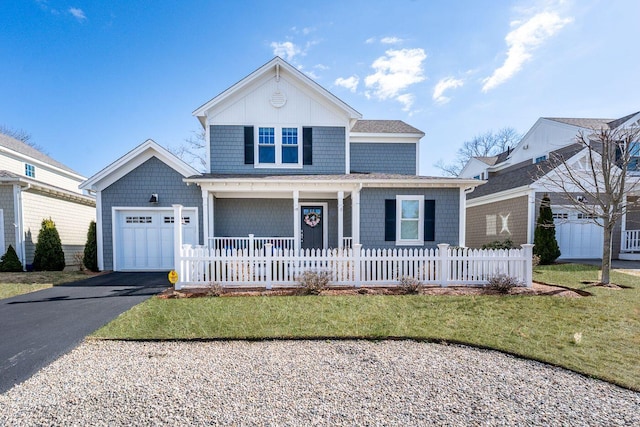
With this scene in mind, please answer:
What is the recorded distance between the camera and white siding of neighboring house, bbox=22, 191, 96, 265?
36.0 feet

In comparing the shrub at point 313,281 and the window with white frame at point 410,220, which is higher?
the window with white frame at point 410,220

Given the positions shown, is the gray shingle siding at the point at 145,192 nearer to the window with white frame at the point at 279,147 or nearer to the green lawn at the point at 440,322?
the window with white frame at the point at 279,147

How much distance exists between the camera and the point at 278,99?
35.6 feet

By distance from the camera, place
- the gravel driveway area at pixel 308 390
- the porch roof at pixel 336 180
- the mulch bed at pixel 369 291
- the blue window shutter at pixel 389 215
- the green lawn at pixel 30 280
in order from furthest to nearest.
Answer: the blue window shutter at pixel 389 215, the porch roof at pixel 336 180, the green lawn at pixel 30 280, the mulch bed at pixel 369 291, the gravel driveway area at pixel 308 390

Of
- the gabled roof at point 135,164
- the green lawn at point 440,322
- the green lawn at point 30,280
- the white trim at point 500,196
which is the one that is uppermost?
the gabled roof at point 135,164

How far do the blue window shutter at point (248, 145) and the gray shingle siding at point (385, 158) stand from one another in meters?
5.04

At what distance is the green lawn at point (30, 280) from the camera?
738 cm

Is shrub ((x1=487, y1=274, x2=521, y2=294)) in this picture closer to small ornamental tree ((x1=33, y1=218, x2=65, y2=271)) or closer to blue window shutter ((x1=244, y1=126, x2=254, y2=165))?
blue window shutter ((x1=244, y1=126, x2=254, y2=165))

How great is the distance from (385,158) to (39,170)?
68.5 feet

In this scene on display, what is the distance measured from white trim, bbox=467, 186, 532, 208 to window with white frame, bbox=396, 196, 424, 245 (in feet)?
20.0

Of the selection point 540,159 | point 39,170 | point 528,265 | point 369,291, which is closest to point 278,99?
point 369,291

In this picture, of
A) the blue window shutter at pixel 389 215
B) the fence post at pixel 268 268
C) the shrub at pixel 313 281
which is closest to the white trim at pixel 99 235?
the fence post at pixel 268 268

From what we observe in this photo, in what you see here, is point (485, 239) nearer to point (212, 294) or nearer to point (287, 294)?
point (287, 294)

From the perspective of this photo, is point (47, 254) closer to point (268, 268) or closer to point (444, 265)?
point (268, 268)
